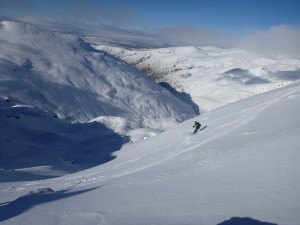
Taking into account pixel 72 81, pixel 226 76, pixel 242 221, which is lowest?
pixel 242 221

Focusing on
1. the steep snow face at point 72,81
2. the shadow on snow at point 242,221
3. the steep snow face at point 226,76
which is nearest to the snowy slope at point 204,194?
the shadow on snow at point 242,221

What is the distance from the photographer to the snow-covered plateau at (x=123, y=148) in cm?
742

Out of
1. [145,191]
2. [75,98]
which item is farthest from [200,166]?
[75,98]

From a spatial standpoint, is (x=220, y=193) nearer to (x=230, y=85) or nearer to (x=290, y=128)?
(x=290, y=128)

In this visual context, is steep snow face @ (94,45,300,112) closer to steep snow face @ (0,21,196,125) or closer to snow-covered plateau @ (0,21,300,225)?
steep snow face @ (0,21,196,125)

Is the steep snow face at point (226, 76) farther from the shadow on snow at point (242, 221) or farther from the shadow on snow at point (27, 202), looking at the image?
the shadow on snow at point (242, 221)

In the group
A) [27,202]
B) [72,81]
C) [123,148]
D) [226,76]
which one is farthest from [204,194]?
[226,76]

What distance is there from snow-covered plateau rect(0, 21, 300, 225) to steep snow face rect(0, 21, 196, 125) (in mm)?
277

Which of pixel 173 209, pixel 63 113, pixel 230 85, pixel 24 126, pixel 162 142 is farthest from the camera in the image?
pixel 230 85

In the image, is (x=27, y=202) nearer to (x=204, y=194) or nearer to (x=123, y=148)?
(x=204, y=194)

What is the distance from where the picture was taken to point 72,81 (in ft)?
249

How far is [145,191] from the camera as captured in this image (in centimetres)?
885

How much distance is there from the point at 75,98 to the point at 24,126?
95.3 ft

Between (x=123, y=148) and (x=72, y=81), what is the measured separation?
42906 millimetres
